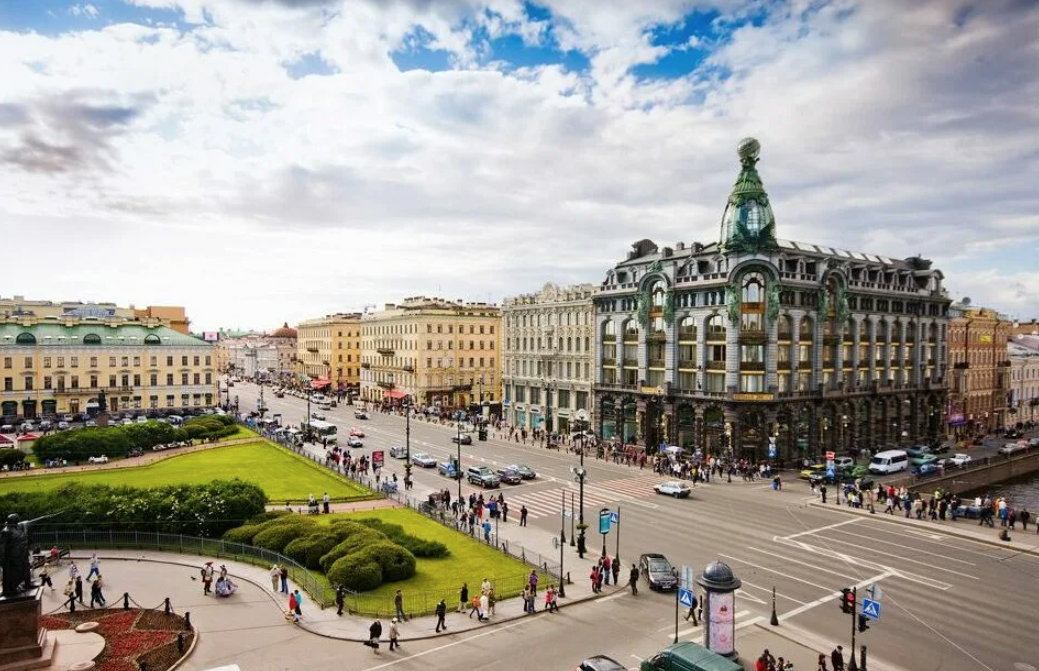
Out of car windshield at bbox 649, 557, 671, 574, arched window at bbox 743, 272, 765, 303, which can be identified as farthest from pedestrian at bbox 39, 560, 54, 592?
arched window at bbox 743, 272, 765, 303

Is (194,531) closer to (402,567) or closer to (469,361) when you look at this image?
(402,567)

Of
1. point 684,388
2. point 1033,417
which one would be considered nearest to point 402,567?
point 684,388

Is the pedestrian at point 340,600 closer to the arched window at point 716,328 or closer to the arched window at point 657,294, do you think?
the arched window at point 716,328

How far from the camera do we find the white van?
2355 inches

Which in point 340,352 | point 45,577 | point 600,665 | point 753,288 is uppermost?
point 753,288

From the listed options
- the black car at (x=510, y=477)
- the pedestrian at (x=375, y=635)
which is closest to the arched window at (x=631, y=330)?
the black car at (x=510, y=477)

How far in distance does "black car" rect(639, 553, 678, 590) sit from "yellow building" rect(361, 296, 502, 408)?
2979 inches

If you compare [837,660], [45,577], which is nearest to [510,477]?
[45,577]

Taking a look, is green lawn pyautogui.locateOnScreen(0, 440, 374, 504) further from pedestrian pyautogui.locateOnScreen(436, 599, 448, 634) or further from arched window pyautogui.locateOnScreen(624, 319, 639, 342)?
arched window pyautogui.locateOnScreen(624, 319, 639, 342)

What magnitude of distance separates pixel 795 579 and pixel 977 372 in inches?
3243

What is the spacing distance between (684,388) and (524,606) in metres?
42.5

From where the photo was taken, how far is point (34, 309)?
116875mm

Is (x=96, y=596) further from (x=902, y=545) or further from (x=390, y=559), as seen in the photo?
(x=902, y=545)

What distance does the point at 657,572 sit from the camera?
30031mm
